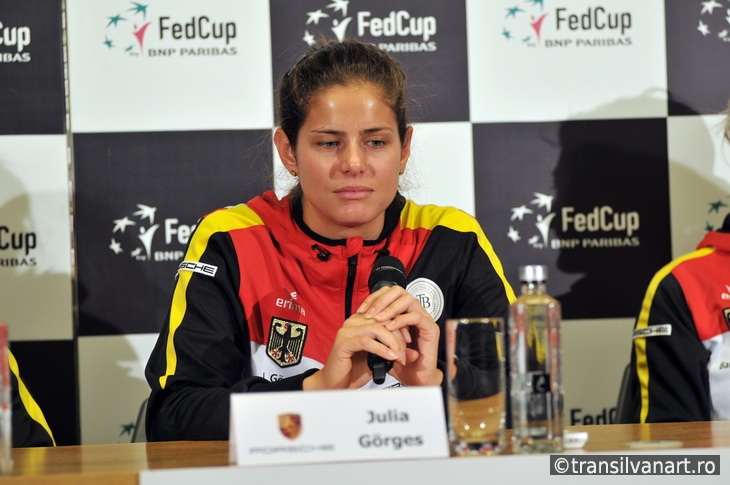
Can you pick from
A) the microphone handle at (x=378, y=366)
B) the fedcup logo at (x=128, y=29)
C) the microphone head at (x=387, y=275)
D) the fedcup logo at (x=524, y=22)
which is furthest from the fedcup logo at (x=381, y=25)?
the microphone handle at (x=378, y=366)

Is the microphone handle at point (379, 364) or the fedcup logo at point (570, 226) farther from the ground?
the fedcup logo at point (570, 226)

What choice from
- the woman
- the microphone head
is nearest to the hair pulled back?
the woman

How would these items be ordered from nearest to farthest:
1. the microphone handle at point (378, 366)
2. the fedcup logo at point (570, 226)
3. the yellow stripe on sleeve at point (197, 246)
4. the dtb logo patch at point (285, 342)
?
the microphone handle at point (378, 366)
the yellow stripe on sleeve at point (197, 246)
the dtb logo patch at point (285, 342)
the fedcup logo at point (570, 226)

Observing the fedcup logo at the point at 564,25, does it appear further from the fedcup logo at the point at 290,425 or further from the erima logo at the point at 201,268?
the fedcup logo at the point at 290,425

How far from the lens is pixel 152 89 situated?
2.54 metres

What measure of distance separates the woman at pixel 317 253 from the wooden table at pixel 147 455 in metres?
0.42

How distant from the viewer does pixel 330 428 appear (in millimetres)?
998

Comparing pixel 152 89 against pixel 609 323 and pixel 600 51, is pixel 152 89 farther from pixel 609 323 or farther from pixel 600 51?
pixel 609 323

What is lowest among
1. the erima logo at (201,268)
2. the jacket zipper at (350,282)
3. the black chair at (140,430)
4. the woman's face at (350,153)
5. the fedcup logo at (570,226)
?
the black chair at (140,430)

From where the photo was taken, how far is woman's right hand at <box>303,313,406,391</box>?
1319 millimetres

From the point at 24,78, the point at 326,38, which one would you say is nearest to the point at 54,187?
the point at 24,78

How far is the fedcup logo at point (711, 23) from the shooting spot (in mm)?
2693

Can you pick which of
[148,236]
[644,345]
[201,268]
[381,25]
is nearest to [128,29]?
[148,236]

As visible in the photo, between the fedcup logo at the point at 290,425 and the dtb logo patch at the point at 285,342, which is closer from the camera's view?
the fedcup logo at the point at 290,425
